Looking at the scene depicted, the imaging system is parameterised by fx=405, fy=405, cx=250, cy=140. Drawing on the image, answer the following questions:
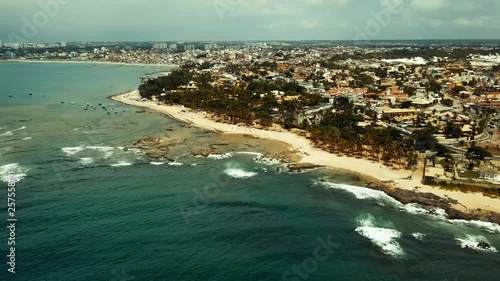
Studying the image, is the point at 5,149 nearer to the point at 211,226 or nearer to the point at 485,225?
the point at 211,226

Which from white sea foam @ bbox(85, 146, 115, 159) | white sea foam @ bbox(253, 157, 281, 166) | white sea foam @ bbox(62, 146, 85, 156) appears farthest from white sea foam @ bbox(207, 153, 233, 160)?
white sea foam @ bbox(62, 146, 85, 156)

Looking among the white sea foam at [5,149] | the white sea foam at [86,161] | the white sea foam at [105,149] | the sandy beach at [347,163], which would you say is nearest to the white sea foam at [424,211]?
the sandy beach at [347,163]

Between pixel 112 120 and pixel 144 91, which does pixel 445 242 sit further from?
pixel 144 91

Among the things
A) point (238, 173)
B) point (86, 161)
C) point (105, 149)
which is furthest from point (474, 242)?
point (105, 149)

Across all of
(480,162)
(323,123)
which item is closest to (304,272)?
(480,162)

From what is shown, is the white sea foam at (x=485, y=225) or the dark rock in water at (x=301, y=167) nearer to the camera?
the white sea foam at (x=485, y=225)

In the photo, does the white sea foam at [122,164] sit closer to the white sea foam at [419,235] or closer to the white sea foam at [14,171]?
the white sea foam at [14,171]

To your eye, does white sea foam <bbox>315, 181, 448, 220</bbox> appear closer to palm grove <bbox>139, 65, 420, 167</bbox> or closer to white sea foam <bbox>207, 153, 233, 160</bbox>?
palm grove <bbox>139, 65, 420, 167</bbox>

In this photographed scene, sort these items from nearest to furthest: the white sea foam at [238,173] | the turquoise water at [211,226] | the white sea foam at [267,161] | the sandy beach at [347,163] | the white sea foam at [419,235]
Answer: the turquoise water at [211,226] → the white sea foam at [419,235] → the sandy beach at [347,163] → the white sea foam at [238,173] → the white sea foam at [267,161]
